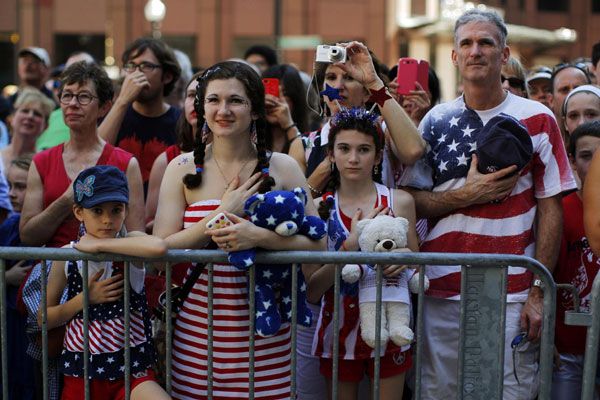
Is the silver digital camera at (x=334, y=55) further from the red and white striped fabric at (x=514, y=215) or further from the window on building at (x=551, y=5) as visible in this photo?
the window on building at (x=551, y=5)

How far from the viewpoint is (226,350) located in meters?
3.41

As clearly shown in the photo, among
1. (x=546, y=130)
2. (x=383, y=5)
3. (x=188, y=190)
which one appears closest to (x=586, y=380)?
(x=546, y=130)

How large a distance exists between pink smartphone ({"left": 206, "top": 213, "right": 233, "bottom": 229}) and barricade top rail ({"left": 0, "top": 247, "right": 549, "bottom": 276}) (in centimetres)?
12

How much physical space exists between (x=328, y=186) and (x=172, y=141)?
1709 mm

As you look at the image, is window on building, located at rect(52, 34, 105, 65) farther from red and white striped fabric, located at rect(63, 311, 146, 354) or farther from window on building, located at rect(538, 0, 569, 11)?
red and white striped fabric, located at rect(63, 311, 146, 354)

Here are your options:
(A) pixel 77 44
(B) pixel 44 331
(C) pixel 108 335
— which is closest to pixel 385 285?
(C) pixel 108 335

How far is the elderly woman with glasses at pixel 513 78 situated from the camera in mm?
5199

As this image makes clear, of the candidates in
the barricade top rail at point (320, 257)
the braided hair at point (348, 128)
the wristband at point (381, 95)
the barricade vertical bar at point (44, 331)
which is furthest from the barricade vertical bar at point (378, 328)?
the barricade vertical bar at point (44, 331)

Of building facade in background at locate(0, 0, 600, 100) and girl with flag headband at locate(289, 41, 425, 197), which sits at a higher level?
building facade in background at locate(0, 0, 600, 100)

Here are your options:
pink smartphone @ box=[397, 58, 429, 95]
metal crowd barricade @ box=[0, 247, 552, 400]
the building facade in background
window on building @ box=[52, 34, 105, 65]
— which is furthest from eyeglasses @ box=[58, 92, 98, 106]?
window on building @ box=[52, 34, 105, 65]

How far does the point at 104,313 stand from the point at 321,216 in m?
1.24

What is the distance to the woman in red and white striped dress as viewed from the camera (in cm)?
340

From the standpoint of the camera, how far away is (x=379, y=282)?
10.7 ft

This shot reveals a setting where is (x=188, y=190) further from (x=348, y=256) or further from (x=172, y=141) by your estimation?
(x=172, y=141)
